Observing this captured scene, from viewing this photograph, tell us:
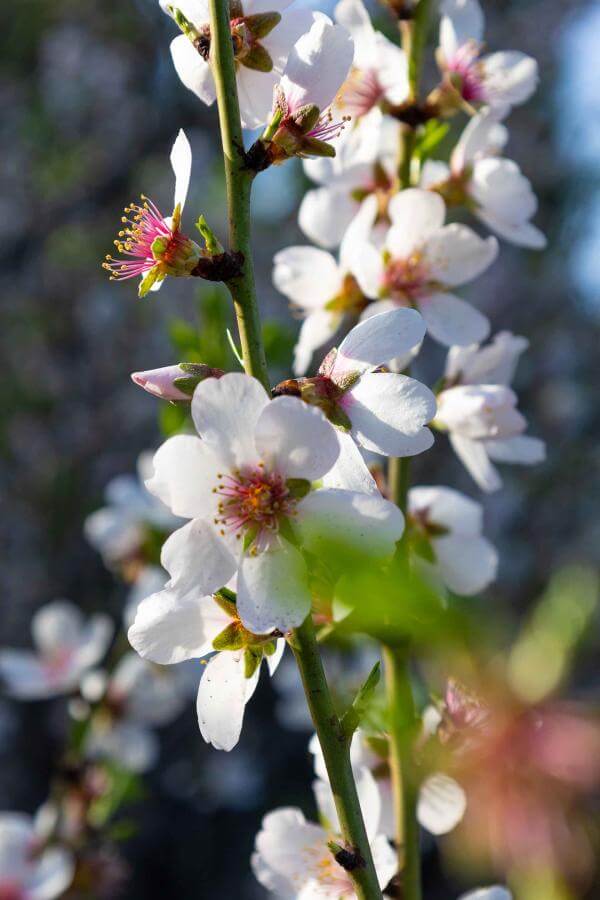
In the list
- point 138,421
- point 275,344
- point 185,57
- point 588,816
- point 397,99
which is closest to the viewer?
point 588,816

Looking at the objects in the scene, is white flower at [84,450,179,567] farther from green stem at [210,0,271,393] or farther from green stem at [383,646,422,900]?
green stem at [210,0,271,393]

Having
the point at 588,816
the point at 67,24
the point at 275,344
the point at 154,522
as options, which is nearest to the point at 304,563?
the point at 588,816

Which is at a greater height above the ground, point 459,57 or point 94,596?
point 459,57

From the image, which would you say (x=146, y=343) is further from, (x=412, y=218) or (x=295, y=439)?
(x=295, y=439)

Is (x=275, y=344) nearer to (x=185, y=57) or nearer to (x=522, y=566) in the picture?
(x=185, y=57)

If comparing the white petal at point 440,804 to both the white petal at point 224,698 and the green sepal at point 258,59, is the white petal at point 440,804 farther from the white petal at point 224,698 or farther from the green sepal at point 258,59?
the green sepal at point 258,59

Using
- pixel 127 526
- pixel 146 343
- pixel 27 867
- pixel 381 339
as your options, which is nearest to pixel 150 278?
pixel 381 339
